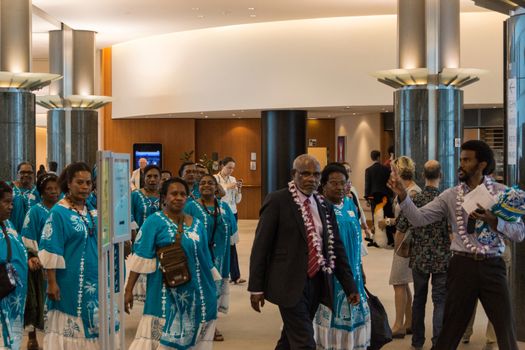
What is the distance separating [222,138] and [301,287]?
71.0ft

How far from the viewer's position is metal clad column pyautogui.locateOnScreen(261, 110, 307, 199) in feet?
74.2

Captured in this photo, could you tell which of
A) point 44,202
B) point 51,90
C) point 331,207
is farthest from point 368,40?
point 331,207

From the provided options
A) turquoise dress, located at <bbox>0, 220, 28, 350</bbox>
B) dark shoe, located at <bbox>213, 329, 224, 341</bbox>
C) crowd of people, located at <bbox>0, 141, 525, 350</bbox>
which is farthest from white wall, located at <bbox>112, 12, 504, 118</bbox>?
turquoise dress, located at <bbox>0, 220, 28, 350</bbox>

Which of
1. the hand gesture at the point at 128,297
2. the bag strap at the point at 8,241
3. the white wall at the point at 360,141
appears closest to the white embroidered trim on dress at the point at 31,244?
the hand gesture at the point at 128,297

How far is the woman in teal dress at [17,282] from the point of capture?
5.11 meters

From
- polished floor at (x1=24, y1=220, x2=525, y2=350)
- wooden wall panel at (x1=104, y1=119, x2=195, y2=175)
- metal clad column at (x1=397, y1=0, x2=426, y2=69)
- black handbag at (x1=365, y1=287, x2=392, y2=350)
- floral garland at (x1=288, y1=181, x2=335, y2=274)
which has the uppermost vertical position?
metal clad column at (x1=397, y1=0, x2=426, y2=69)

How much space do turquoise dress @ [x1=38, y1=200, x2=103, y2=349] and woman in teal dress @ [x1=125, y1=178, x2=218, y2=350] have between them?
0.27m

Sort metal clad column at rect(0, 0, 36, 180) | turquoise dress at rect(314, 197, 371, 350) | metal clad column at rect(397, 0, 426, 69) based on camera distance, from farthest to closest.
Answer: metal clad column at rect(397, 0, 426, 69) → metal clad column at rect(0, 0, 36, 180) → turquoise dress at rect(314, 197, 371, 350)

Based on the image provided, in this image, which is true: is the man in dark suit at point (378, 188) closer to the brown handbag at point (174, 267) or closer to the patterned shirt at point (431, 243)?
the patterned shirt at point (431, 243)

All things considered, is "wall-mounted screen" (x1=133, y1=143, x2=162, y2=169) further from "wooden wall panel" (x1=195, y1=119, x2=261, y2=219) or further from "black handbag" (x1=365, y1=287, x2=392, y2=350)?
"black handbag" (x1=365, y1=287, x2=392, y2=350)

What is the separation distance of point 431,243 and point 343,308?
1.43m

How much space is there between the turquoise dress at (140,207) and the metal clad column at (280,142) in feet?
→ 44.7

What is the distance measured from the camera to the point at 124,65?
2491cm

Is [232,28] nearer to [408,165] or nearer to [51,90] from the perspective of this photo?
[51,90]
